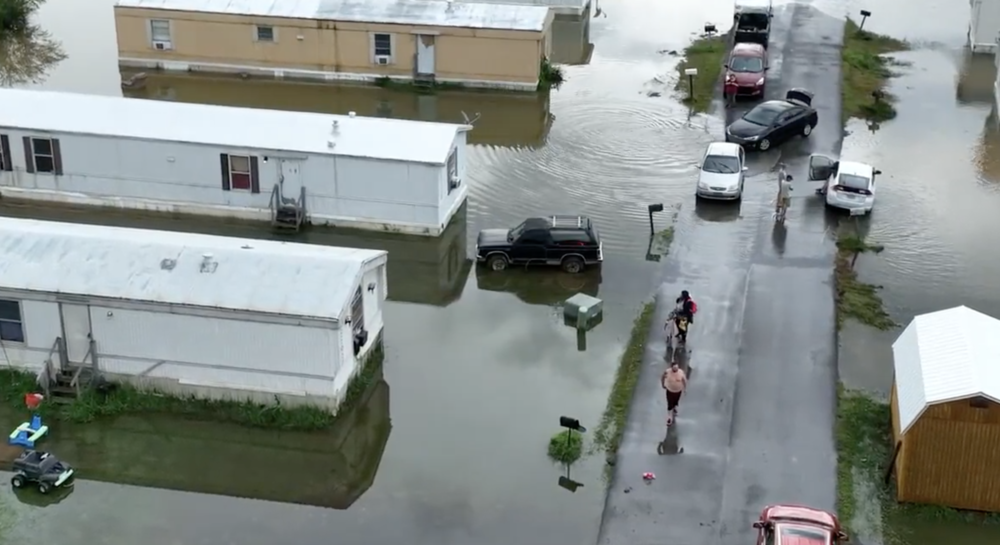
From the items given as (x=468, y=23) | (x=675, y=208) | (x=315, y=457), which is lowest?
(x=315, y=457)

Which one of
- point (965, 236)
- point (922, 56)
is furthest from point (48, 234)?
point (922, 56)

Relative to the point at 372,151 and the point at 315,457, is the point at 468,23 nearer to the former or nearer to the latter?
the point at 372,151

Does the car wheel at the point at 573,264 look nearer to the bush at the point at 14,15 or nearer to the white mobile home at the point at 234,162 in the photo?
the white mobile home at the point at 234,162

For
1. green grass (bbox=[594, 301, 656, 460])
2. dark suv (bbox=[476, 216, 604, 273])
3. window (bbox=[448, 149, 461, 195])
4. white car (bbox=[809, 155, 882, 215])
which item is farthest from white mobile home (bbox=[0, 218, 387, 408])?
white car (bbox=[809, 155, 882, 215])

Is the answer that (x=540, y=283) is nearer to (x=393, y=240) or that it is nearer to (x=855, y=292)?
(x=393, y=240)

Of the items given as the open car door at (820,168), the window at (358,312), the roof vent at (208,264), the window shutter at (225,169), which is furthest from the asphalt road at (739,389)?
the window shutter at (225,169)

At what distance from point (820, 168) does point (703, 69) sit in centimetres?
1271

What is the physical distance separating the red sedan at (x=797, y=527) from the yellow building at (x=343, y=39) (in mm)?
27374

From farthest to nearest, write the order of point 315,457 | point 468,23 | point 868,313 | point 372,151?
point 468,23 → point 372,151 → point 868,313 → point 315,457

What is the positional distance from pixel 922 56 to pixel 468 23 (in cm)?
1933

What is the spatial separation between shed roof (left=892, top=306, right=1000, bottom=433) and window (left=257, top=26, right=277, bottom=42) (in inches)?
1158

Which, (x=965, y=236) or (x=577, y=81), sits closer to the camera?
(x=965, y=236)

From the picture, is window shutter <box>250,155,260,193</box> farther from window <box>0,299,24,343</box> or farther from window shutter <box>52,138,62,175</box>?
window <box>0,299,24,343</box>

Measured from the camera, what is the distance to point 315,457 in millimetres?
22078
